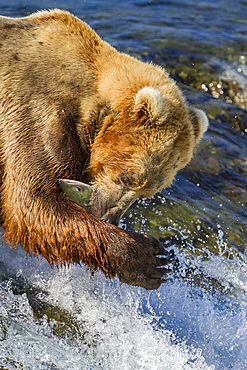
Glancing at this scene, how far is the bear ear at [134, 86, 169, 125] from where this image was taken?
11.9 ft

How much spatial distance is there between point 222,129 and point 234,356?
4537mm

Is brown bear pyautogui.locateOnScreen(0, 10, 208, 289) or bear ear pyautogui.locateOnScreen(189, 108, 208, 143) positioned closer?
brown bear pyautogui.locateOnScreen(0, 10, 208, 289)

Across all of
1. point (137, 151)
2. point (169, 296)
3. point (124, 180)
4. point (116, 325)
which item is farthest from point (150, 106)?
point (169, 296)

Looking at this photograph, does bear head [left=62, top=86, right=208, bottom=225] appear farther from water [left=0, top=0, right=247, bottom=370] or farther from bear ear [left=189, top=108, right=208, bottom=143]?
water [left=0, top=0, right=247, bottom=370]

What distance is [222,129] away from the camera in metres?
8.31

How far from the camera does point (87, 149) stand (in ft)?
13.3

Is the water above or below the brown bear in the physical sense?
below

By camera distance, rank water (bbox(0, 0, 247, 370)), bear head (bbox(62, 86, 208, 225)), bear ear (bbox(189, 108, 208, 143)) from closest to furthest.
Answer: bear head (bbox(62, 86, 208, 225)) → bear ear (bbox(189, 108, 208, 143)) → water (bbox(0, 0, 247, 370))

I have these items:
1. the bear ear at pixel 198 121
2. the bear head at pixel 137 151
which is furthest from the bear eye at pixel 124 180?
the bear ear at pixel 198 121

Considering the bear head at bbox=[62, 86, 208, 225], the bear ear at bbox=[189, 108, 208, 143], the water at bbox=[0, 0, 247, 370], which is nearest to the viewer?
the bear head at bbox=[62, 86, 208, 225]

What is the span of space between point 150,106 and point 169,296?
259 cm

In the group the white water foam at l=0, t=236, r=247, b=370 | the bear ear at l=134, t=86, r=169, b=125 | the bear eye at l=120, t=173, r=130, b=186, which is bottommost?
the white water foam at l=0, t=236, r=247, b=370

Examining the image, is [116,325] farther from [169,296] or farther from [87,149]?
[87,149]

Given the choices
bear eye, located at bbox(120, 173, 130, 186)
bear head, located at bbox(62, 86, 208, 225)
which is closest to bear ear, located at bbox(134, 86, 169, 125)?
bear head, located at bbox(62, 86, 208, 225)
